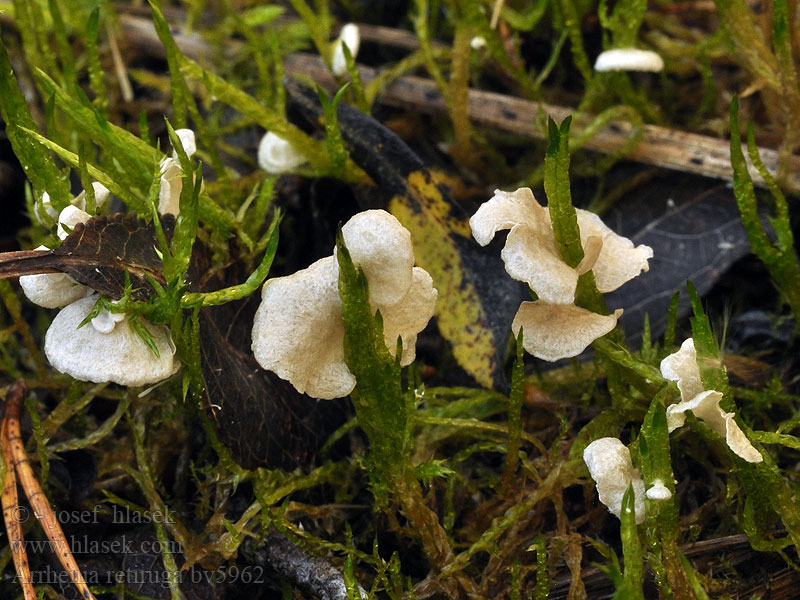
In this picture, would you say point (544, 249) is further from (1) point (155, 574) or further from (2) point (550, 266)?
(1) point (155, 574)

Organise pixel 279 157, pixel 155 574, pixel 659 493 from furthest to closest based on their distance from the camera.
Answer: pixel 279 157
pixel 155 574
pixel 659 493

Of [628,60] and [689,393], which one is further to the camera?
[628,60]

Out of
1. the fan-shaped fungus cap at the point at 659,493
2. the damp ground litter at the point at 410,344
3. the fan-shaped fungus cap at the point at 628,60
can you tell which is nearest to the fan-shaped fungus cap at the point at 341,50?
the damp ground litter at the point at 410,344

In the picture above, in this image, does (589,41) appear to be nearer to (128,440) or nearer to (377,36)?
(377,36)

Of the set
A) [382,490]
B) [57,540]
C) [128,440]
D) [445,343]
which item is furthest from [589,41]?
[57,540]

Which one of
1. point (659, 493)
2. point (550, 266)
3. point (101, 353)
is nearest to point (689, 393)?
point (659, 493)

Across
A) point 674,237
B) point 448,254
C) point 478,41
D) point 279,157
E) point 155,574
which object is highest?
point 478,41

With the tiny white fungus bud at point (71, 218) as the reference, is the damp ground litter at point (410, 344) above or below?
below

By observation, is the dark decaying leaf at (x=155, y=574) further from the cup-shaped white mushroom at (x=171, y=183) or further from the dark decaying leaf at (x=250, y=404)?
the cup-shaped white mushroom at (x=171, y=183)
